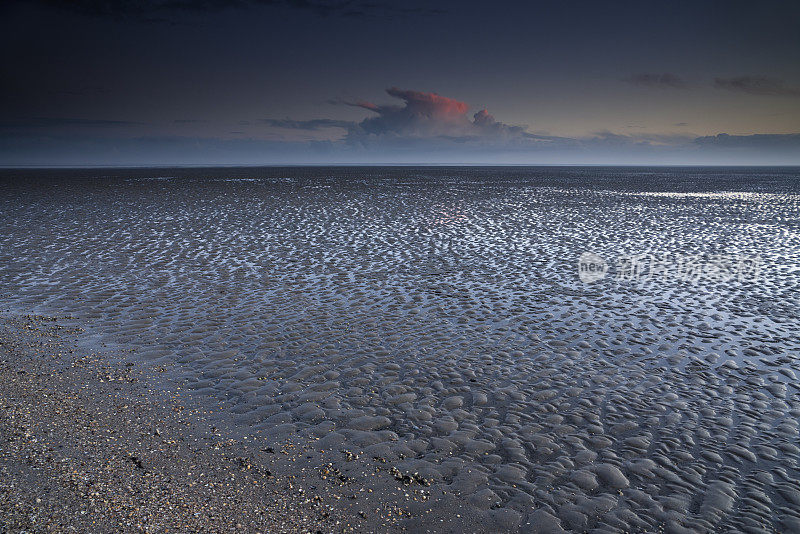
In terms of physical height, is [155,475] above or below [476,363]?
below

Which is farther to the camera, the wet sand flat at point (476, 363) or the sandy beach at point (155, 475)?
the wet sand flat at point (476, 363)

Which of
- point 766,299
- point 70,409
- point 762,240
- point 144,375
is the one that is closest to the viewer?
point 70,409

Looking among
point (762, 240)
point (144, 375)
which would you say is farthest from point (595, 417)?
Result: point (762, 240)

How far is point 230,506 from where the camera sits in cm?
702

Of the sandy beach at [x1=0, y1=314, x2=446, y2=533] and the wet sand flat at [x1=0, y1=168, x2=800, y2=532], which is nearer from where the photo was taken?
the sandy beach at [x1=0, y1=314, x2=446, y2=533]

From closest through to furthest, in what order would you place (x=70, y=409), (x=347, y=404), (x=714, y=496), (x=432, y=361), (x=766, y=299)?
(x=714, y=496)
(x=70, y=409)
(x=347, y=404)
(x=432, y=361)
(x=766, y=299)

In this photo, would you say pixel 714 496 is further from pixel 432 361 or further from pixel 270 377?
pixel 270 377

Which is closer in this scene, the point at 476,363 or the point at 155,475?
the point at 155,475

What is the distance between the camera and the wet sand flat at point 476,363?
7.67 metres

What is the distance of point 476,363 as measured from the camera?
12.4m

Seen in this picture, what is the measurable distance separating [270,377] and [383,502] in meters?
5.15

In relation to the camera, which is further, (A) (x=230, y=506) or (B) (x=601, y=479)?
(B) (x=601, y=479)

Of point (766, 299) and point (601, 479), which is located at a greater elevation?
point (766, 299)

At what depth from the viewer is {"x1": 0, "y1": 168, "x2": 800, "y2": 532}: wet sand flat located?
7.67 m
